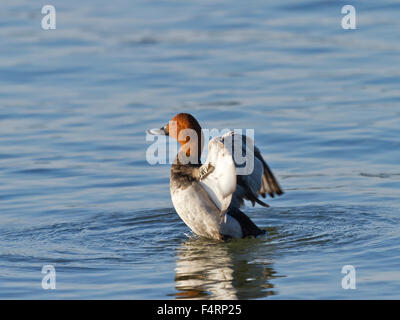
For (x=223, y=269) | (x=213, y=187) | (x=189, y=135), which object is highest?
(x=189, y=135)

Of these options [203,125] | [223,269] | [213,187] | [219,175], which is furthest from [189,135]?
[203,125]

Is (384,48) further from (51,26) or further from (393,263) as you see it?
(393,263)

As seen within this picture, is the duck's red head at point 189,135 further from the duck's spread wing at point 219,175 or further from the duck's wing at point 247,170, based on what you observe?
the duck's wing at point 247,170

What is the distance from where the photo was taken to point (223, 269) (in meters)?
6.81

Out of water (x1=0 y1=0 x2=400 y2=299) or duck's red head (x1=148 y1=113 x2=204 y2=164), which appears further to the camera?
duck's red head (x1=148 y1=113 x2=204 y2=164)

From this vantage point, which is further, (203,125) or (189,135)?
(203,125)

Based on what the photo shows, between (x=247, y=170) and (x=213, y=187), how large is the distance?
13.0 inches

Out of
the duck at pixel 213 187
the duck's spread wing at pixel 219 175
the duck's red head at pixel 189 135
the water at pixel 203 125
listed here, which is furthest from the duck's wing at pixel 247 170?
the duck's red head at pixel 189 135

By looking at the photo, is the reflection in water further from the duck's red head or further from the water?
the duck's red head

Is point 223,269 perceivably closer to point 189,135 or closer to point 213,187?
point 213,187

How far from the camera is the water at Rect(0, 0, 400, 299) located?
6734 mm

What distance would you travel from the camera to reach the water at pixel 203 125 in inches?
265

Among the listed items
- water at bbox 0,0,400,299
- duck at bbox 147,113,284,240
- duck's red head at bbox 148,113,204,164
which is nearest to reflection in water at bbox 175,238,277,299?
water at bbox 0,0,400,299

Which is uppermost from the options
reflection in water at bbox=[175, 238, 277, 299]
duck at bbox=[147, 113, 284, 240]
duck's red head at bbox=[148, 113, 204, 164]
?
duck's red head at bbox=[148, 113, 204, 164]
